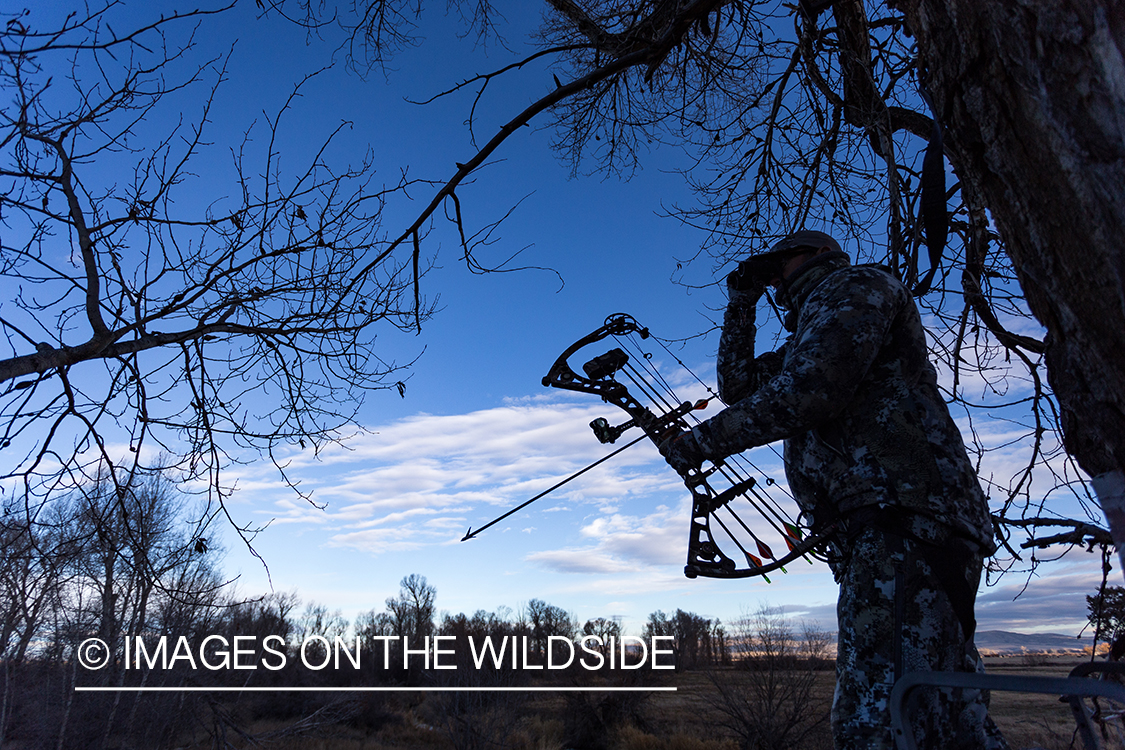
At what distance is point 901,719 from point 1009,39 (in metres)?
1.52

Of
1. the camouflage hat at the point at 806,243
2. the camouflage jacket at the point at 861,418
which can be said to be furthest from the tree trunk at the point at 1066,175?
the camouflage hat at the point at 806,243

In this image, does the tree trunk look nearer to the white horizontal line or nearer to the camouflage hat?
the camouflage hat

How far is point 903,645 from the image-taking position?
1.82 m

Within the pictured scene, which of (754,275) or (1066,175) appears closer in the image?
(1066,175)

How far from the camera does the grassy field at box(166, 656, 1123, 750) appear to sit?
28.5 metres

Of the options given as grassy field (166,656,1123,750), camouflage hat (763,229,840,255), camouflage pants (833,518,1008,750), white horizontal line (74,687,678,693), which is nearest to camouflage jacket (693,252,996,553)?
camouflage pants (833,518,1008,750)

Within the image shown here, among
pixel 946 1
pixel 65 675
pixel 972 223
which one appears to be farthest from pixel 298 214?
pixel 65 675

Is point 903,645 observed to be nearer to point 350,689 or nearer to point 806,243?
point 806,243

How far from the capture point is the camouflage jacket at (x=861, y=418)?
197 centimetres

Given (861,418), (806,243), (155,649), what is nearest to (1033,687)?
(861,418)

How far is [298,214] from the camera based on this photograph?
3.86 m

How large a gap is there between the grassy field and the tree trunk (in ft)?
81.2

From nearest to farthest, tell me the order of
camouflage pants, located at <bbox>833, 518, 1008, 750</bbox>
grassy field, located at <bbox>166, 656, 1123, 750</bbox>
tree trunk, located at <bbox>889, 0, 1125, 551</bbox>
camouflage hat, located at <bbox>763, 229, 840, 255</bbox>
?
tree trunk, located at <bbox>889, 0, 1125, 551</bbox>
camouflage pants, located at <bbox>833, 518, 1008, 750</bbox>
camouflage hat, located at <bbox>763, 229, 840, 255</bbox>
grassy field, located at <bbox>166, 656, 1123, 750</bbox>

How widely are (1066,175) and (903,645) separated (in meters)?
1.30
